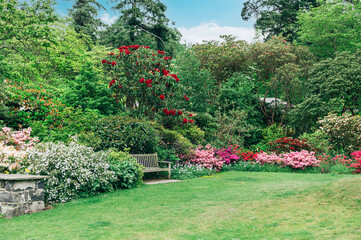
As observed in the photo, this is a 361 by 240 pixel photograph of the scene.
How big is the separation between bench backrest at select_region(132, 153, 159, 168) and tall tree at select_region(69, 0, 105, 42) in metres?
20.5

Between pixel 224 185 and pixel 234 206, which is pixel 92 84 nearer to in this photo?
pixel 224 185

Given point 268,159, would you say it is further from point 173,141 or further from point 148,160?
point 148,160

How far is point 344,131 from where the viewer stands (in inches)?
475

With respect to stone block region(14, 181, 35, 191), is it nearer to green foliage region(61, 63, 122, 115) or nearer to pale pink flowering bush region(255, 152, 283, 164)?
green foliage region(61, 63, 122, 115)

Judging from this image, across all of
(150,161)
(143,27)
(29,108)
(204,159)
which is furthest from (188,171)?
(143,27)

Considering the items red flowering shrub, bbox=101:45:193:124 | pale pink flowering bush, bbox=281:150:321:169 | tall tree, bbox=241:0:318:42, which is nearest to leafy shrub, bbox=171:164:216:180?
red flowering shrub, bbox=101:45:193:124

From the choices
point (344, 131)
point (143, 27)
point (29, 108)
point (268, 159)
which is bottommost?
A: point (268, 159)

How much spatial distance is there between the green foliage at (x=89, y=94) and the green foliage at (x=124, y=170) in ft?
12.1

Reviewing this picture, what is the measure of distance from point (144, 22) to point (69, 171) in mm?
21307

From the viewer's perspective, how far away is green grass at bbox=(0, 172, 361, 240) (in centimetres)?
399

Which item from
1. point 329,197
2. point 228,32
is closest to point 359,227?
point 329,197

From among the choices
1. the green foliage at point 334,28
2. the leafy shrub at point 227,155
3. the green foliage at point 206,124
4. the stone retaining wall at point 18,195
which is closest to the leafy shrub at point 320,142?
the leafy shrub at point 227,155

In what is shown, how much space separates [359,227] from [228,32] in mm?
16826

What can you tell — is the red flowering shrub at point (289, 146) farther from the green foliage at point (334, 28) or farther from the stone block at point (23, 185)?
the stone block at point (23, 185)
